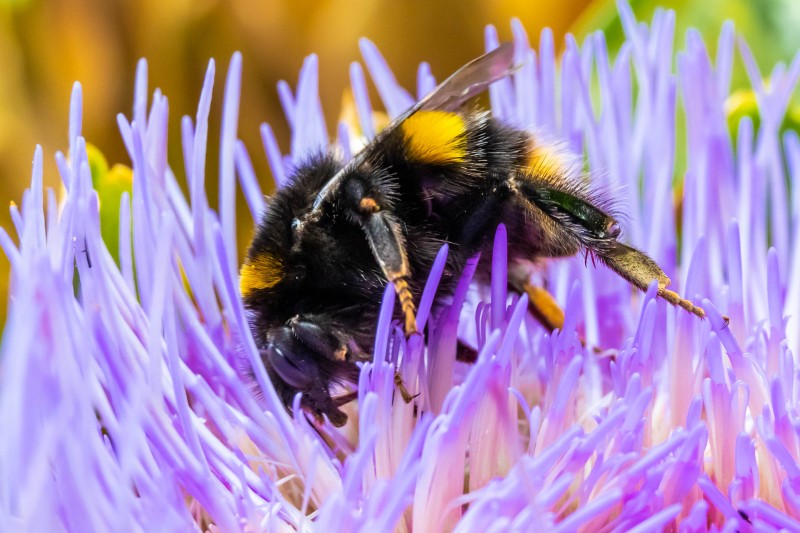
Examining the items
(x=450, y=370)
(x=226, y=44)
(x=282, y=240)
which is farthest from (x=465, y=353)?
(x=226, y=44)

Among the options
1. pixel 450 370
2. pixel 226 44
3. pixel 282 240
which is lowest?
pixel 450 370

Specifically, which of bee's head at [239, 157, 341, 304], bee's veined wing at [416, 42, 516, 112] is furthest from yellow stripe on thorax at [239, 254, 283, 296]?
bee's veined wing at [416, 42, 516, 112]

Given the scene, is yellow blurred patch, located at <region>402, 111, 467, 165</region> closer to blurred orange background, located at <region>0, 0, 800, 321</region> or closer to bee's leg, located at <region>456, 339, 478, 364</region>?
bee's leg, located at <region>456, 339, 478, 364</region>

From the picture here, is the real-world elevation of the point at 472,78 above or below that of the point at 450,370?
above

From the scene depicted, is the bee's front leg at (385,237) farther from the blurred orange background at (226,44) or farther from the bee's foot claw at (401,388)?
the blurred orange background at (226,44)

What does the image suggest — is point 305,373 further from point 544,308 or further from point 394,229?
point 544,308

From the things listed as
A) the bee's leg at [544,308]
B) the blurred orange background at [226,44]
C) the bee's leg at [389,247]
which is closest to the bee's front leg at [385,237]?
the bee's leg at [389,247]

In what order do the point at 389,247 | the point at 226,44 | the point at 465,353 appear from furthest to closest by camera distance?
the point at 226,44 → the point at 465,353 → the point at 389,247

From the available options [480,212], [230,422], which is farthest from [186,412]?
[480,212]
